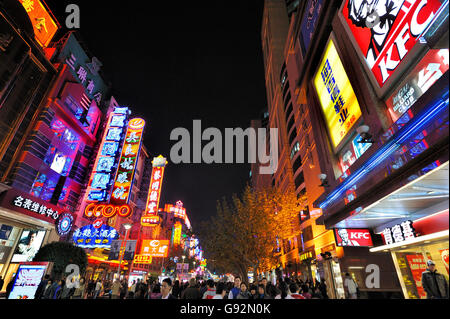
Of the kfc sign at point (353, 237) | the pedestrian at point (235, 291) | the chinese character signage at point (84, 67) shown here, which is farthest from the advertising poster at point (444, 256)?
the chinese character signage at point (84, 67)

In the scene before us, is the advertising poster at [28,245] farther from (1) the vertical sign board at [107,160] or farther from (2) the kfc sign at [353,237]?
(2) the kfc sign at [353,237]

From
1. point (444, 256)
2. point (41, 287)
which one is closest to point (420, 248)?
point (444, 256)

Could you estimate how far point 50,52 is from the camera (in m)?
26.1

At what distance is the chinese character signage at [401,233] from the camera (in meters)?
5.79

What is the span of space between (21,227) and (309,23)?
95.1ft

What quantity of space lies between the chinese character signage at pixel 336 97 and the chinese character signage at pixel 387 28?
5.23 ft

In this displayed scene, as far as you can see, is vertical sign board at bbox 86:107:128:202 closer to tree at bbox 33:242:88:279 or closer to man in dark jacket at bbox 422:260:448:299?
tree at bbox 33:242:88:279

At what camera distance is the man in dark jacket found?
3.34 m

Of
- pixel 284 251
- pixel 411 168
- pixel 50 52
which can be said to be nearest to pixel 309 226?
pixel 284 251

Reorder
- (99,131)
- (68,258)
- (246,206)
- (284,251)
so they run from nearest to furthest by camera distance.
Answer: (68,258)
(246,206)
(99,131)
(284,251)

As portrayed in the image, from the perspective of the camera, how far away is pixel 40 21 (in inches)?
992

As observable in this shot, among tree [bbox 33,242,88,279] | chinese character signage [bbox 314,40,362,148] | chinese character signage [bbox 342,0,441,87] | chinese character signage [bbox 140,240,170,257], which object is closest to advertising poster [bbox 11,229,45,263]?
tree [bbox 33,242,88,279]
